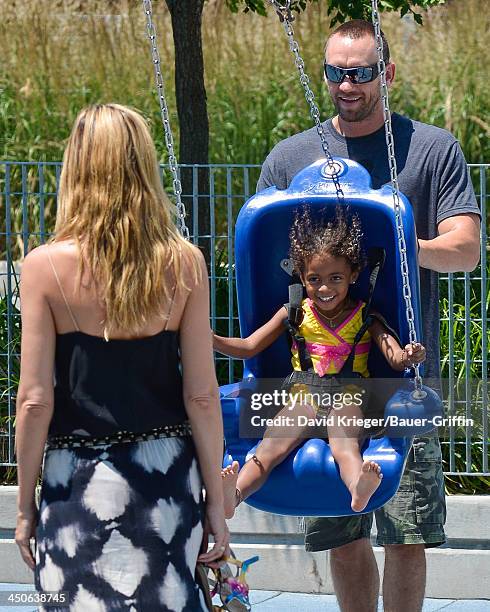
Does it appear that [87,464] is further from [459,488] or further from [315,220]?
[459,488]

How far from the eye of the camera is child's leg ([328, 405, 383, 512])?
361 cm

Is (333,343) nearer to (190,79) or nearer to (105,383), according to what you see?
(105,383)

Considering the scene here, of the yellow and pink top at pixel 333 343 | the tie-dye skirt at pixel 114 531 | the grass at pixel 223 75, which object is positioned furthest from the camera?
the grass at pixel 223 75

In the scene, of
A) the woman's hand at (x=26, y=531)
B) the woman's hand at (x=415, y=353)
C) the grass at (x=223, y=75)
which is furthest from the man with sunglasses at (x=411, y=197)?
the grass at (x=223, y=75)

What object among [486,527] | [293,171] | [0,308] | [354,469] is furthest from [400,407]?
[0,308]

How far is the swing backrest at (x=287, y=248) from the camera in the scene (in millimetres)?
3971

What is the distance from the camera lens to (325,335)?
4008mm

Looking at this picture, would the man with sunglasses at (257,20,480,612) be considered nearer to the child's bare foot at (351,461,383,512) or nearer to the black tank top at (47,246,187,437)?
the child's bare foot at (351,461,383,512)

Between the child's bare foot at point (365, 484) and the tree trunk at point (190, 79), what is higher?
the tree trunk at point (190, 79)

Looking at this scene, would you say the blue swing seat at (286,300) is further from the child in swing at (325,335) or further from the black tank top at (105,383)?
the black tank top at (105,383)

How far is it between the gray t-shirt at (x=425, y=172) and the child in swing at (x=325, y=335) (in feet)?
0.67

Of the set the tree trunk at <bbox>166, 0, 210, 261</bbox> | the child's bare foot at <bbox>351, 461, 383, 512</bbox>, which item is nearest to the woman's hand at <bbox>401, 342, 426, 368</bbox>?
the child's bare foot at <bbox>351, 461, 383, 512</bbox>

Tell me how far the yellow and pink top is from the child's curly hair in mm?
169

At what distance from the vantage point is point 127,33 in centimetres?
1135
